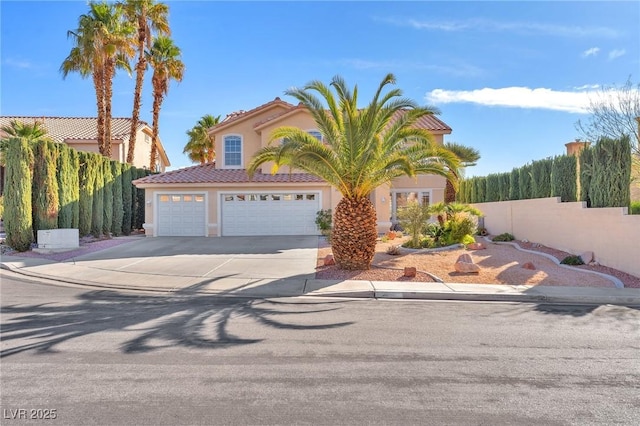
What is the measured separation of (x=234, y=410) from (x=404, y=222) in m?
12.4

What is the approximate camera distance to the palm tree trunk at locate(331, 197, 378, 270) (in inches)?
435

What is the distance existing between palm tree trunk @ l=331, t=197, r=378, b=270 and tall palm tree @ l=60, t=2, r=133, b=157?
19.2 meters

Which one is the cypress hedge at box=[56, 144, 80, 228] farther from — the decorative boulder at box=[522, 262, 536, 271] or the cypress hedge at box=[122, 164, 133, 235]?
the decorative boulder at box=[522, 262, 536, 271]

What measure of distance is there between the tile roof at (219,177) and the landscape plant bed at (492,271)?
7.76 m

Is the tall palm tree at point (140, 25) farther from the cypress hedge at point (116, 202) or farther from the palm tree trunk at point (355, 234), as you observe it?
the palm tree trunk at point (355, 234)

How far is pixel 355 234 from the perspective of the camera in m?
11.0

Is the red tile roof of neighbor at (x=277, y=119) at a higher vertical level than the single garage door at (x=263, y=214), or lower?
higher

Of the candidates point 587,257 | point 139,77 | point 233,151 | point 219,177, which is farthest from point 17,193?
point 587,257

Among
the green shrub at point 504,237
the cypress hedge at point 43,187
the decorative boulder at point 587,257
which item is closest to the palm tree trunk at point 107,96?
the cypress hedge at point 43,187

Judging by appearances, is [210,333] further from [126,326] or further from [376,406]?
[376,406]

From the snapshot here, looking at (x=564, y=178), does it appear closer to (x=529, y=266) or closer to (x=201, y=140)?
(x=529, y=266)

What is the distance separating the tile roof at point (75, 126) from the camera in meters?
29.2

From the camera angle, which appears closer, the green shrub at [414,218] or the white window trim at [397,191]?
the green shrub at [414,218]

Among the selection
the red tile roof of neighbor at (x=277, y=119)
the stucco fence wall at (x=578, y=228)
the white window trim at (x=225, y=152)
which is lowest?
the stucco fence wall at (x=578, y=228)
